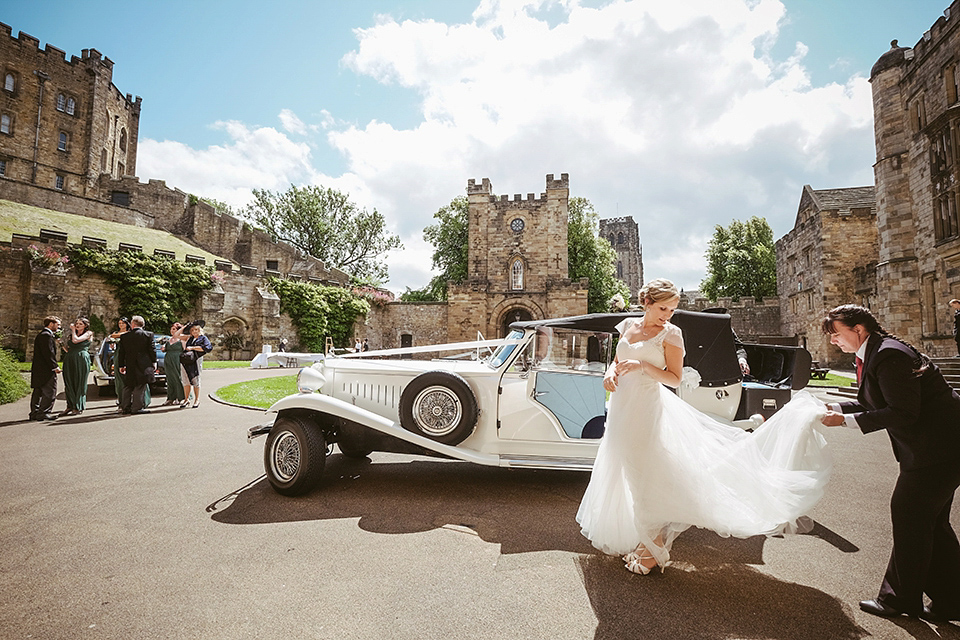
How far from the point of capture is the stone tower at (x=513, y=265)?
3025 cm

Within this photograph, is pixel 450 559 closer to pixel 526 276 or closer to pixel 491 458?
pixel 491 458

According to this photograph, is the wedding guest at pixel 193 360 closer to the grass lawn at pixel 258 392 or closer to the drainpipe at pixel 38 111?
the grass lawn at pixel 258 392

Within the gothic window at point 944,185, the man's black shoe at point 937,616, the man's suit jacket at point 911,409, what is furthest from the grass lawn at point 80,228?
the gothic window at point 944,185

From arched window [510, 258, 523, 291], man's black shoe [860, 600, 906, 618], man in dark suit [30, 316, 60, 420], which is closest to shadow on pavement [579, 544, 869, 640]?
man's black shoe [860, 600, 906, 618]

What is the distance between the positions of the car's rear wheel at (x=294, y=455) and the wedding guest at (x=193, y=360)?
20.6ft

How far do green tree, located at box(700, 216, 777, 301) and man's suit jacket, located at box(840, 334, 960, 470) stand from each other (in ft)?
127

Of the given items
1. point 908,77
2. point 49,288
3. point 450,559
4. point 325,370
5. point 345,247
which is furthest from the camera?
point 345,247

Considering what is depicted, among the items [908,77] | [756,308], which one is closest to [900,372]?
[908,77]

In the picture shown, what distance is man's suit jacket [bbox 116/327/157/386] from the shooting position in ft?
26.5

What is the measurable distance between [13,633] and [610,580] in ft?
10.4

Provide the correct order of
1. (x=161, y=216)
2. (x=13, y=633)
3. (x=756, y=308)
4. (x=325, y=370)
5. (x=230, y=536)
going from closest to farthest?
(x=13, y=633) → (x=230, y=536) → (x=325, y=370) → (x=756, y=308) → (x=161, y=216)

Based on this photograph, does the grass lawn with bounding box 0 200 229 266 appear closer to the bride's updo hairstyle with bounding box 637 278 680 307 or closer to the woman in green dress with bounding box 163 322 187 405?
the woman in green dress with bounding box 163 322 187 405

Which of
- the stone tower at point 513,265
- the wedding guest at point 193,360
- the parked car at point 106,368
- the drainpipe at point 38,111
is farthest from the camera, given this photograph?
the drainpipe at point 38,111

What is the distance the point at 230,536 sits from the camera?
324cm
